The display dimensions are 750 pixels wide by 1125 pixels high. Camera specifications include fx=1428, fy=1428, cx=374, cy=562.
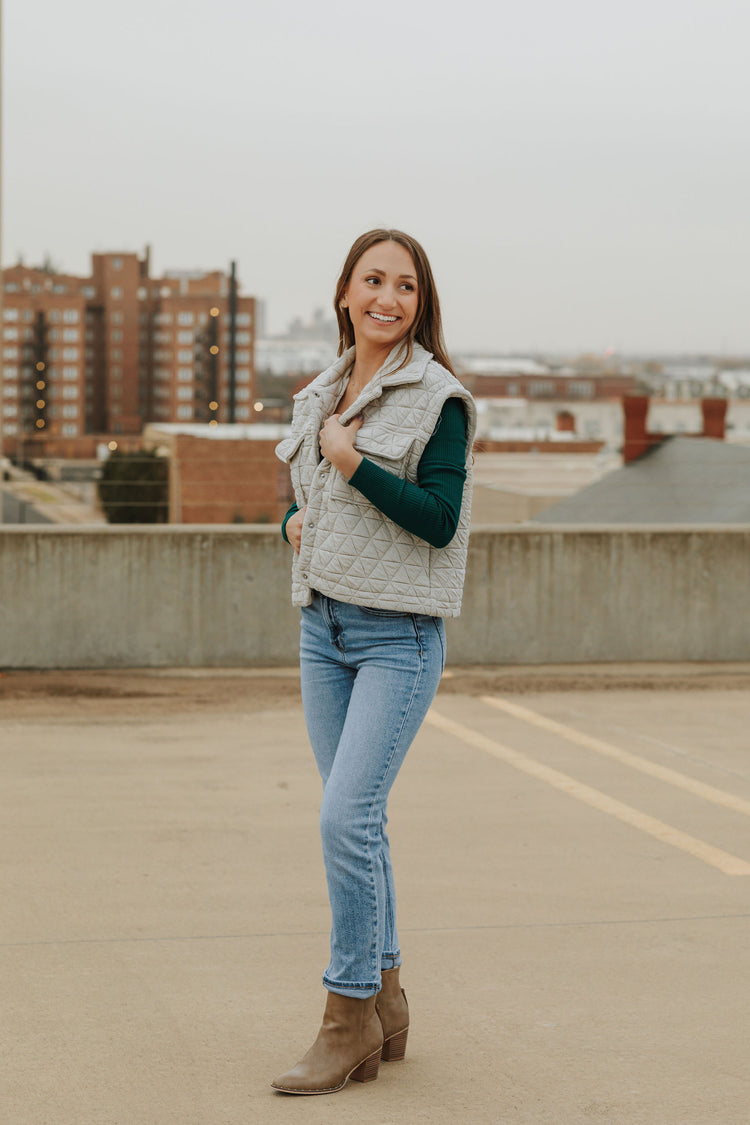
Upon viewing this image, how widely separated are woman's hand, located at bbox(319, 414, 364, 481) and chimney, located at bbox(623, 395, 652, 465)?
33.0 m

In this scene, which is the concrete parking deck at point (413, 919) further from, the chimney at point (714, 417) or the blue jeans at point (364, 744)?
the chimney at point (714, 417)

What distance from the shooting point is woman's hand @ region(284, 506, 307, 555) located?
137 inches

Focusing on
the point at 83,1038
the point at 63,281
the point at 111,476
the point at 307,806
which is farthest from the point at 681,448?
the point at 63,281

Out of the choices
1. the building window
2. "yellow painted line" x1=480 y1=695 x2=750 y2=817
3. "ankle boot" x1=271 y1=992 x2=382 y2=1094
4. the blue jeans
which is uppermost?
the building window

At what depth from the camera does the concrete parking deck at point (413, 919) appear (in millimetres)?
3449

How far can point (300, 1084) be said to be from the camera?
→ 3.35 meters

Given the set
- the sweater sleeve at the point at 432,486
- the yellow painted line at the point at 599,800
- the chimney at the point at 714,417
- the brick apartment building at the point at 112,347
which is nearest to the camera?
the sweater sleeve at the point at 432,486

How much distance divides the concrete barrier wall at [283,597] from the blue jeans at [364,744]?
19.8ft

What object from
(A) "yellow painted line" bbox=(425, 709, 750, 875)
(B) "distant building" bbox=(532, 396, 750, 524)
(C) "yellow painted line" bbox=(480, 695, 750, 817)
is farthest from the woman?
(B) "distant building" bbox=(532, 396, 750, 524)

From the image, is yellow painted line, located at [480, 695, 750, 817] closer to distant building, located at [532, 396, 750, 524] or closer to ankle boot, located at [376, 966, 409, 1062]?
ankle boot, located at [376, 966, 409, 1062]

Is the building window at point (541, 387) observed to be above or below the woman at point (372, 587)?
above

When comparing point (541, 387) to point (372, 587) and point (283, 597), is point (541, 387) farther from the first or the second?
point (372, 587)

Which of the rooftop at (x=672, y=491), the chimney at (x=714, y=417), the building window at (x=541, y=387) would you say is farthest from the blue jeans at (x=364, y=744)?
the building window at (x=541, y=387)

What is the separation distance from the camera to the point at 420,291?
3.48 metres
